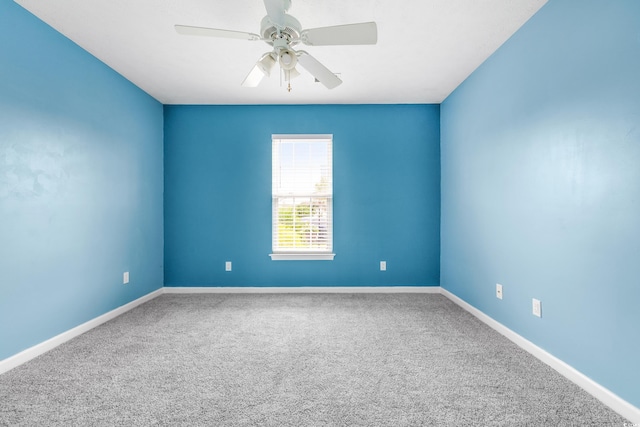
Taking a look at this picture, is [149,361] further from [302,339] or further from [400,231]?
[400,231]

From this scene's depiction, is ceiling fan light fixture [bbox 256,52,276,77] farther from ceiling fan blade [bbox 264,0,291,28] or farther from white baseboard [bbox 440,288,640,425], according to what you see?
white baseboard [bbox 440,288,640,425]

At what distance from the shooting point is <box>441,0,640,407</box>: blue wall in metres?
1.59

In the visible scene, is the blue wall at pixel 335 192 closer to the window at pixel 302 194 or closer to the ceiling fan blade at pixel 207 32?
the window at pixel 302 194

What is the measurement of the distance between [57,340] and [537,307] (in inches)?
147

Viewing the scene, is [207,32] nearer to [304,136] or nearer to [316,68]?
[316,68]

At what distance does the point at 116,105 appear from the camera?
3.18 metres

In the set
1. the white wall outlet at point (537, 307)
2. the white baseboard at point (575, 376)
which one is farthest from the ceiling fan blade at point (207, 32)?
the white baseboard at point (575, 376)

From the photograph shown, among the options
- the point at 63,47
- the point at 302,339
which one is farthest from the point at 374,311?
the point at 63,47

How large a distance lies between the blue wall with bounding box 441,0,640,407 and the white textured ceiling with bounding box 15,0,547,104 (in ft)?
1.14

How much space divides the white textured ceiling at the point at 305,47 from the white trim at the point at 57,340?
2.46 m

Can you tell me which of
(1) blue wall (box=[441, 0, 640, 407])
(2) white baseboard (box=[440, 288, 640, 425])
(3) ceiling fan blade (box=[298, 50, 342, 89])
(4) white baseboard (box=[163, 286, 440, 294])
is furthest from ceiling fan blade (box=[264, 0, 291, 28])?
(4) white baseboard (box=[163, 286, 440, 294])

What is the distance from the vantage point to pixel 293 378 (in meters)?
1.95

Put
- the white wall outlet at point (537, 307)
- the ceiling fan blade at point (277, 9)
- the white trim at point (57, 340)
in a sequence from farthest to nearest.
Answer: the white wall outlet at point (537, 307), the white trim at point (57, 340), the ceiling fan blade at point (277, 9)

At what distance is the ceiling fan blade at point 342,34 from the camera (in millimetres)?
1771
